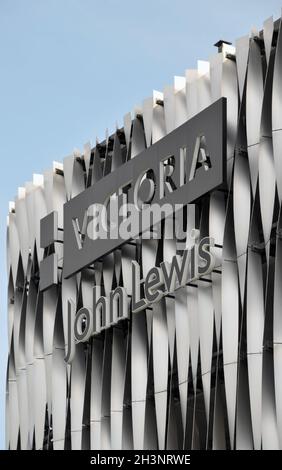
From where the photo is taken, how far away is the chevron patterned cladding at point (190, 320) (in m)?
54.2

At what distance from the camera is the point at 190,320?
58.0 meters

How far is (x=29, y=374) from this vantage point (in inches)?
2731

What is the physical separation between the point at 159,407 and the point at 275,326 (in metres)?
7.50

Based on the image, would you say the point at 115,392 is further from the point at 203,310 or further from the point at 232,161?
the point at 232,161

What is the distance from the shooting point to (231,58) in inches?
2299

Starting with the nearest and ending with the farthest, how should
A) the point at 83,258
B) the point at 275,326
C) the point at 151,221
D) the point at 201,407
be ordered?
the point at 275,326 < the point at 201,407 < the point at 151,221 < the point at 83,258

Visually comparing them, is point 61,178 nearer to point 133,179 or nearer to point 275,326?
point 133,179

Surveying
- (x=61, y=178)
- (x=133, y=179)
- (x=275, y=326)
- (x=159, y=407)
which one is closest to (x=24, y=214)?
(x=61, y=178)

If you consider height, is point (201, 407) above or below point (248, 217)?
below

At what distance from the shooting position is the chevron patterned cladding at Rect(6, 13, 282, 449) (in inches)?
2135

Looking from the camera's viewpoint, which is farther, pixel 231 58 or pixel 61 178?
pixel 61 178

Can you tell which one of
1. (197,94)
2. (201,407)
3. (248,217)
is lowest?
(201,407)

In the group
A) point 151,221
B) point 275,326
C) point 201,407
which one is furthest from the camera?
point 151,221

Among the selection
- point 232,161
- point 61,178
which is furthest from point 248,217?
point 61,178
